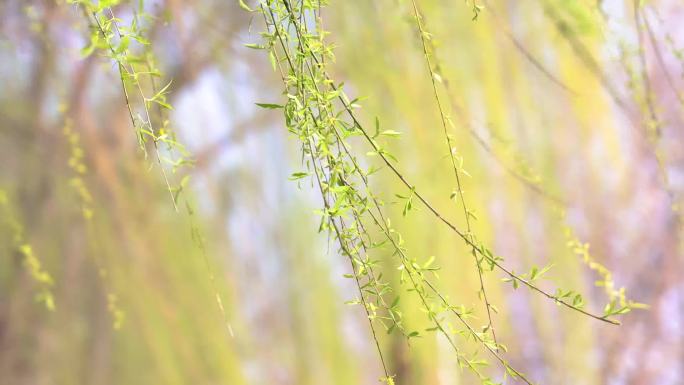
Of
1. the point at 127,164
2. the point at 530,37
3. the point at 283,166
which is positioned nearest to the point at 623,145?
the point at 530,37

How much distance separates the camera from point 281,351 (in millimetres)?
1240

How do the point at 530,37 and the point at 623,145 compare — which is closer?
the point at 530,37

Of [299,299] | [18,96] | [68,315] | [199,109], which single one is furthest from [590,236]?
[18,96]

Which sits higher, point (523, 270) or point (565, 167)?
point (565, 167)

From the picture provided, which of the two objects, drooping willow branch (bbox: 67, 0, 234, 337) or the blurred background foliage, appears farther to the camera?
the blurred background foliage

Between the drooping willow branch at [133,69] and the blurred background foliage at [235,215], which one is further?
the blurred background foliage at [235,215]

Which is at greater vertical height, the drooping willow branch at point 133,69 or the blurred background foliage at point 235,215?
the blurred background foliage at point 235,215

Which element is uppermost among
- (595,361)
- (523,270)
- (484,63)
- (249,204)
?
(484,63)

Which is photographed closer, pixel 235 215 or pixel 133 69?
pixel 133 69

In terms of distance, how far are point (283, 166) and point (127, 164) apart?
0.26 metres

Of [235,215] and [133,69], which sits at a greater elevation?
[235,215]

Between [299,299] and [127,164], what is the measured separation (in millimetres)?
364

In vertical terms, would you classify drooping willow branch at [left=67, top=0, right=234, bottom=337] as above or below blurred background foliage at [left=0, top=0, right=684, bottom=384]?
below

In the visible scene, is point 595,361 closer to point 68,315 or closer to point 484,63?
point 484,63
